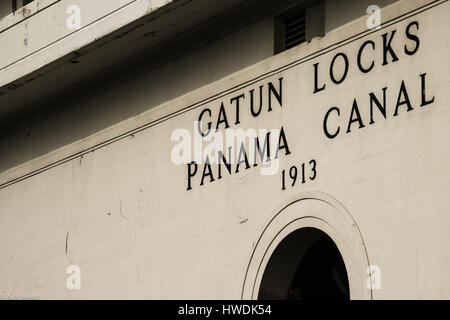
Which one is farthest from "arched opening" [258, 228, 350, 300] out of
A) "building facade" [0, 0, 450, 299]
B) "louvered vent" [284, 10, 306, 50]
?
"louvered vent" [284, 10, 306, 50]

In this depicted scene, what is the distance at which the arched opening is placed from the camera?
54.3 ft

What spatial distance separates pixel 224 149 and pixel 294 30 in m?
1.57

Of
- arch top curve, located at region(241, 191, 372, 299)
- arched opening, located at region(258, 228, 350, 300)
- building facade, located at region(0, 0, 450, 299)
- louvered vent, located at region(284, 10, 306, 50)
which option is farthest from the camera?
louvered vent, located at region(284, 10, 306, 50)

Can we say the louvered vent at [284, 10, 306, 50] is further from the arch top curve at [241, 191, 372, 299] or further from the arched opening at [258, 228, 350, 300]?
the arched opening at [258, 228, 350, 300]

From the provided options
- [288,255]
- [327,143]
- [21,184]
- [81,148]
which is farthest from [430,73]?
[21,184]

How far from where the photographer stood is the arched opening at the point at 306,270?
16.5 m

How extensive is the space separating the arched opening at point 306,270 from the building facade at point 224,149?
0.07ft

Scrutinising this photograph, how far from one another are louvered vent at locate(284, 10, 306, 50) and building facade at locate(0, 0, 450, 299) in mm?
18

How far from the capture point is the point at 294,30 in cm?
1720

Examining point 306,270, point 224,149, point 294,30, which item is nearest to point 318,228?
point 306,270

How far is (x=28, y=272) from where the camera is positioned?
20.4m

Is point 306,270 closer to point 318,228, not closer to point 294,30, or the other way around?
point 318,228

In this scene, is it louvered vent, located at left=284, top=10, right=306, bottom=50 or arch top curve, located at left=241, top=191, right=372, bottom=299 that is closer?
arch top curve, located at left=241, top=191, right=372, bottom=299

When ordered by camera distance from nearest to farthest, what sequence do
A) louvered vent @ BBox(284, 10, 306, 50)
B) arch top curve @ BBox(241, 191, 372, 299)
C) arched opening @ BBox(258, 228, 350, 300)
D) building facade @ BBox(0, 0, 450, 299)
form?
building facade @ BBox(0, 0, 450, 299), arch top curve @ BBox(241, 191, 372, 299), arched opening @ BBox(258, 228, 350, 300), louvered vent @ BBox(284, 10, 306, 50)
